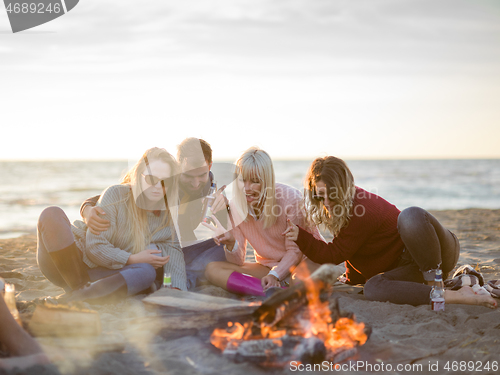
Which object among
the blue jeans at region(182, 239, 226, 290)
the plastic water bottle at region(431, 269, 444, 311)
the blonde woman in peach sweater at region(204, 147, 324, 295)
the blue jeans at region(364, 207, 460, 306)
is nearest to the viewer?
the plastic water bottle at region(431, 269, 444, 311)

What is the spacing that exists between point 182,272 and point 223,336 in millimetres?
1582

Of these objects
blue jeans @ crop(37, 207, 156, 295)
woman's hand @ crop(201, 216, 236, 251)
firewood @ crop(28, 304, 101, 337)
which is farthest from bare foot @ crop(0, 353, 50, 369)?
woman's hand @ crop(201, 216, 236, 251)

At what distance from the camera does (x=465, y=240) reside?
6.80m

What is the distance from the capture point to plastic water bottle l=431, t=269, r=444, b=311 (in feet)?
11.2

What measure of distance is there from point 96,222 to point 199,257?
1.23 metres

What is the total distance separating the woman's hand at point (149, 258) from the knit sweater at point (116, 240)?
0.06m

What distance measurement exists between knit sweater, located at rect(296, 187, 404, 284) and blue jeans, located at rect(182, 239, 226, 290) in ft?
3.50

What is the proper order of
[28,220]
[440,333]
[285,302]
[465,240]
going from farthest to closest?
[28,220] < [465,240] < [440,333] < [285,302]

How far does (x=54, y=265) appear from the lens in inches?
149

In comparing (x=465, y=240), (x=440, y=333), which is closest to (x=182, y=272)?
(x=440, y=333)

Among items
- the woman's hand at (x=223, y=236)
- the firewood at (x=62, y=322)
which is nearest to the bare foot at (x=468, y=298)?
the woman's hand at (x=223, y=236)

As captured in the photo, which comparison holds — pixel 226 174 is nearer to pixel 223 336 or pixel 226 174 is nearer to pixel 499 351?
pixel 223 336

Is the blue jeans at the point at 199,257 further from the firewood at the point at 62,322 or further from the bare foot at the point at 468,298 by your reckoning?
the bare foot at the point at 468,298

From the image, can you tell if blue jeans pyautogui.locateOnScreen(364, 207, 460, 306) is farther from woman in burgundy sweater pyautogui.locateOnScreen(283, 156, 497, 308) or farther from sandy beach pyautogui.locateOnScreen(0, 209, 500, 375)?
sandy beach pyautogui.locateOnScreen(0, 209, 500, 375)
